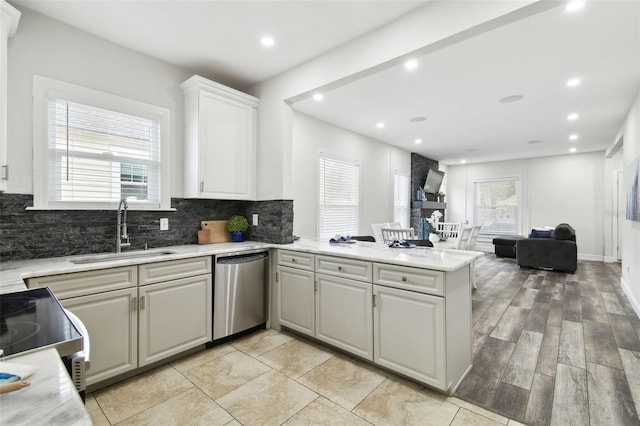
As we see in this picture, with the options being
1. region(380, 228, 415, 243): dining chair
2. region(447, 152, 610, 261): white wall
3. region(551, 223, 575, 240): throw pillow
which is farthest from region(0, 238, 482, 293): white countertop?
region(447, 152, 610, 261): white wall

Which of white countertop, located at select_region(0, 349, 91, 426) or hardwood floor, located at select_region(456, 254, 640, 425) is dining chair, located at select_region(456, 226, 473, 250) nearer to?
hardwood floor, located at select_region(456, 254, 640, 425)

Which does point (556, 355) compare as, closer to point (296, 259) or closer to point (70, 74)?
point (296, 259)

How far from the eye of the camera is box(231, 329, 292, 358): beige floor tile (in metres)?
2.71

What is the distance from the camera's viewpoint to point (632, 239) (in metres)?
4.06

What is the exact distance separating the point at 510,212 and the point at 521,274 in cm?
342

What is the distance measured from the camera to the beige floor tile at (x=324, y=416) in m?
1.80

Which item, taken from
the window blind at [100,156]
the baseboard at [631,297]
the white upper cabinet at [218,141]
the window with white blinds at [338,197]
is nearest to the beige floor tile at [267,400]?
the white upper cabinet at [218,141]

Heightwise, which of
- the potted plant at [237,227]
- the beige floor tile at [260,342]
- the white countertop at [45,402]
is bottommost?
the beige floor tile at [260,342]

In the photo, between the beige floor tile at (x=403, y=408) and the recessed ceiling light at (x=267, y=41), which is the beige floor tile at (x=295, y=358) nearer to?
the beige floor tile at (x=403, y=408)

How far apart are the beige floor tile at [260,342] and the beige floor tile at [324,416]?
85cm

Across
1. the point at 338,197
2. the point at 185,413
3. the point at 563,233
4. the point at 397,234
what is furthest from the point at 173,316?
the point at 563,233

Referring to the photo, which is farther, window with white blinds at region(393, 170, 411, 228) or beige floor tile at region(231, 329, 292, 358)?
window with white blinds at region(393, 170, 411, 228)

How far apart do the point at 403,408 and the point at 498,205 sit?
8.31 m

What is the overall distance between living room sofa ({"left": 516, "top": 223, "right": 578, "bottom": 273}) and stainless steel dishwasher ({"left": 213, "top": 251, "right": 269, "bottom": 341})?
5.56 metres
